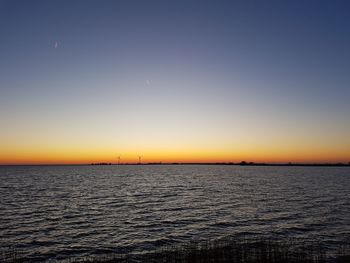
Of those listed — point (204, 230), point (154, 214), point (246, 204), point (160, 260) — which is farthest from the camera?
point (246, 204)

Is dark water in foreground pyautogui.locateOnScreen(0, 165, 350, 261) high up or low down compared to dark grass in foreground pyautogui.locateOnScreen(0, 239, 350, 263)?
down

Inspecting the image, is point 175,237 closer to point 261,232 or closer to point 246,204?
point 261,232

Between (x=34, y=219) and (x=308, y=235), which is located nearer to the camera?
(x=308, y=235)

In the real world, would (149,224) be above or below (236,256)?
below

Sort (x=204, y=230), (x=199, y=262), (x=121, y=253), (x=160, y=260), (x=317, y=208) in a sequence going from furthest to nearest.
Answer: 1. (x=317, y=208)
2. (x=204, y=230)
3. (x=121, y=253)
4. (x=160, y=260)
5. (x=199, y=262)

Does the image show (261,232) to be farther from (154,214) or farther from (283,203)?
(283,203)

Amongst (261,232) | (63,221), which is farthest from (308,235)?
(63,221)

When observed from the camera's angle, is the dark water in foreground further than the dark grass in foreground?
Yes

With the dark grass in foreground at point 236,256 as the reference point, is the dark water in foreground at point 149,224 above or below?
below

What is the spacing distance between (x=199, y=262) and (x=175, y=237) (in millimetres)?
12028

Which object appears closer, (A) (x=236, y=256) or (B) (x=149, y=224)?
(A) (x=236, y=256)

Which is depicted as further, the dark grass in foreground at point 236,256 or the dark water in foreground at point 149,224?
the dark water in foreground at point 149,224

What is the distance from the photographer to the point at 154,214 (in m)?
45.1

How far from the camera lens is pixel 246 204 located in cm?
5366
